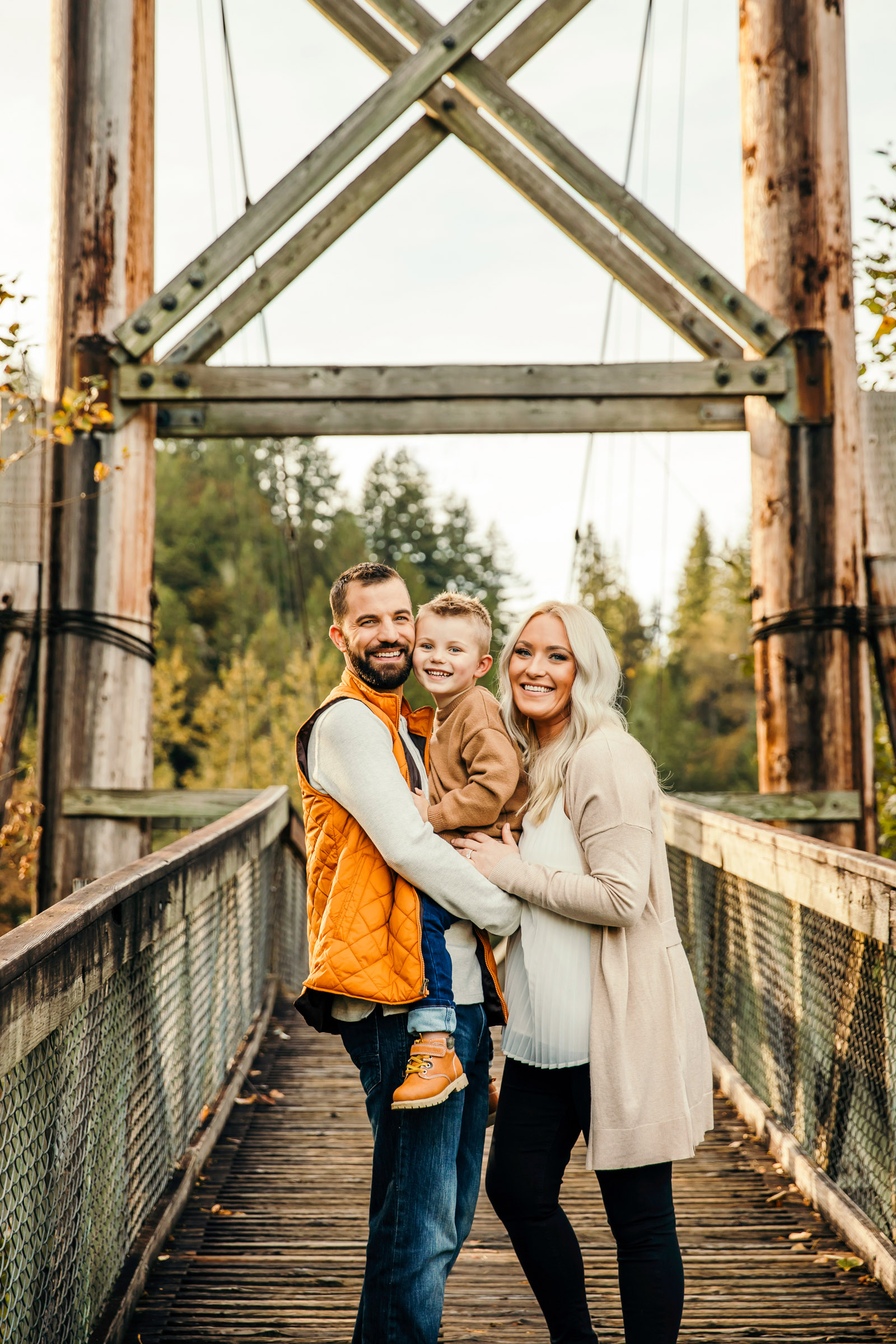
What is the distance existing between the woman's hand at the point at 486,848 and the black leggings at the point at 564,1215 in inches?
13.1

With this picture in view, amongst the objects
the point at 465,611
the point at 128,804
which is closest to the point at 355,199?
the point at 128,804

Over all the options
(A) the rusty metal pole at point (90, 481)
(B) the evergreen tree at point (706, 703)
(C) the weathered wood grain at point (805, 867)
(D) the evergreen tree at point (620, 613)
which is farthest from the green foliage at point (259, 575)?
(C) the weathered wood grain at point (805, 867)

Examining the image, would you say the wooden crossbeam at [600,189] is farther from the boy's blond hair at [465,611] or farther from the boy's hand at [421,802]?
the boy's hand at [421,802]

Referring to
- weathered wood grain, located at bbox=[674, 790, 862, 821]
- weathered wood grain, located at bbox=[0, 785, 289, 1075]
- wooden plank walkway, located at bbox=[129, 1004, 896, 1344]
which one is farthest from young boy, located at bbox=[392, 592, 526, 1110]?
weathered wood grain, located at bbox=[674, 790, 862, 821]

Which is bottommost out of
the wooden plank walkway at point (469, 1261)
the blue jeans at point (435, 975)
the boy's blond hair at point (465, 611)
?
the wooden plank walkway at point (469, 1261)

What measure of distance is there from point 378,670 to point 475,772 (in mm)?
286

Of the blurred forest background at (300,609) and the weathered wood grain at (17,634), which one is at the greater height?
the blurred forest background at (300,609)

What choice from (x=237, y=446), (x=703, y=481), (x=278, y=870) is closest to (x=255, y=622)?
(x=237, y=446)

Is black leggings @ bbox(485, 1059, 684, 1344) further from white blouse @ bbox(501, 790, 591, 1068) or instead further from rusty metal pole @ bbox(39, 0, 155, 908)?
rusty metal pole @ bbox(39, 0, 155, 908)

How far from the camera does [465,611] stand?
222 centimetres

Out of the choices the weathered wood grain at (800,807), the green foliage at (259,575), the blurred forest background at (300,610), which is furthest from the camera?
the blurred forest background at (300,610)

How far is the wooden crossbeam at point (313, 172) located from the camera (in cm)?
443

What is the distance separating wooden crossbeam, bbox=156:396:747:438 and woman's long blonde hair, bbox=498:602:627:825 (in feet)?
8.27

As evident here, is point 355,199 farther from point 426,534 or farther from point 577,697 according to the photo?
point 426,534
